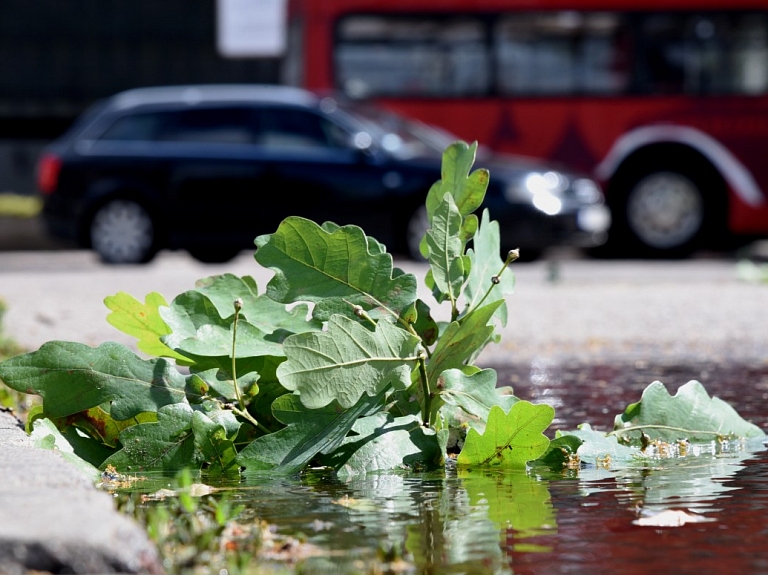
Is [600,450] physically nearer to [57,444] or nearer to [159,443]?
[159,443]

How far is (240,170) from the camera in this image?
13547mm

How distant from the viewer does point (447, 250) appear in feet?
12.0

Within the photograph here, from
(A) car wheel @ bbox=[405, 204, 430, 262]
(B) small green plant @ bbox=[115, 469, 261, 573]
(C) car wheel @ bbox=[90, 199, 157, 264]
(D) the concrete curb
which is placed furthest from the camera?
(C) car wheel @ bbox=[90, 199, 157, 264]

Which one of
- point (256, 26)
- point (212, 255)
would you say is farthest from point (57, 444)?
point (256, 26)

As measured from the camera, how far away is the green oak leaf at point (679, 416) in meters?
4.00

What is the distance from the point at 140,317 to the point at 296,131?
9825 millimetres

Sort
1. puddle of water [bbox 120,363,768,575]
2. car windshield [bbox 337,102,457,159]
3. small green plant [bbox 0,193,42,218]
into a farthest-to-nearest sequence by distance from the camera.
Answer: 1. small green plant [bbox 0,193,42,218]
2. car windshield [bbox 337,102,457,159]
3. puddle of water [bbox 120,363,768,575]

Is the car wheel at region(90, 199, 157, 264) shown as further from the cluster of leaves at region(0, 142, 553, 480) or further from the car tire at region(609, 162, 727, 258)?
the cluster of leaves at region(0, 142, 553, 480)

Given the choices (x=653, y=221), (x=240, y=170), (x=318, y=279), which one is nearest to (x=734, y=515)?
(x=318, y=279)

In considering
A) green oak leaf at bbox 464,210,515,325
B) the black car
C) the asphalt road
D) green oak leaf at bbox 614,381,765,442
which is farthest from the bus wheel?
green oak leaf at bbox 464,210,515,325

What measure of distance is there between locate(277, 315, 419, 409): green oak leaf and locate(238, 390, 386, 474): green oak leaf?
5cm

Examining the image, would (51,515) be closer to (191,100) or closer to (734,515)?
(734,515)

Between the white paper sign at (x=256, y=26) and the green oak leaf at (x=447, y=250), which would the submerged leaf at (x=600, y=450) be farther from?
the white paper sign at (x=256, y=26)

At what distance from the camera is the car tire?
49.8ft
